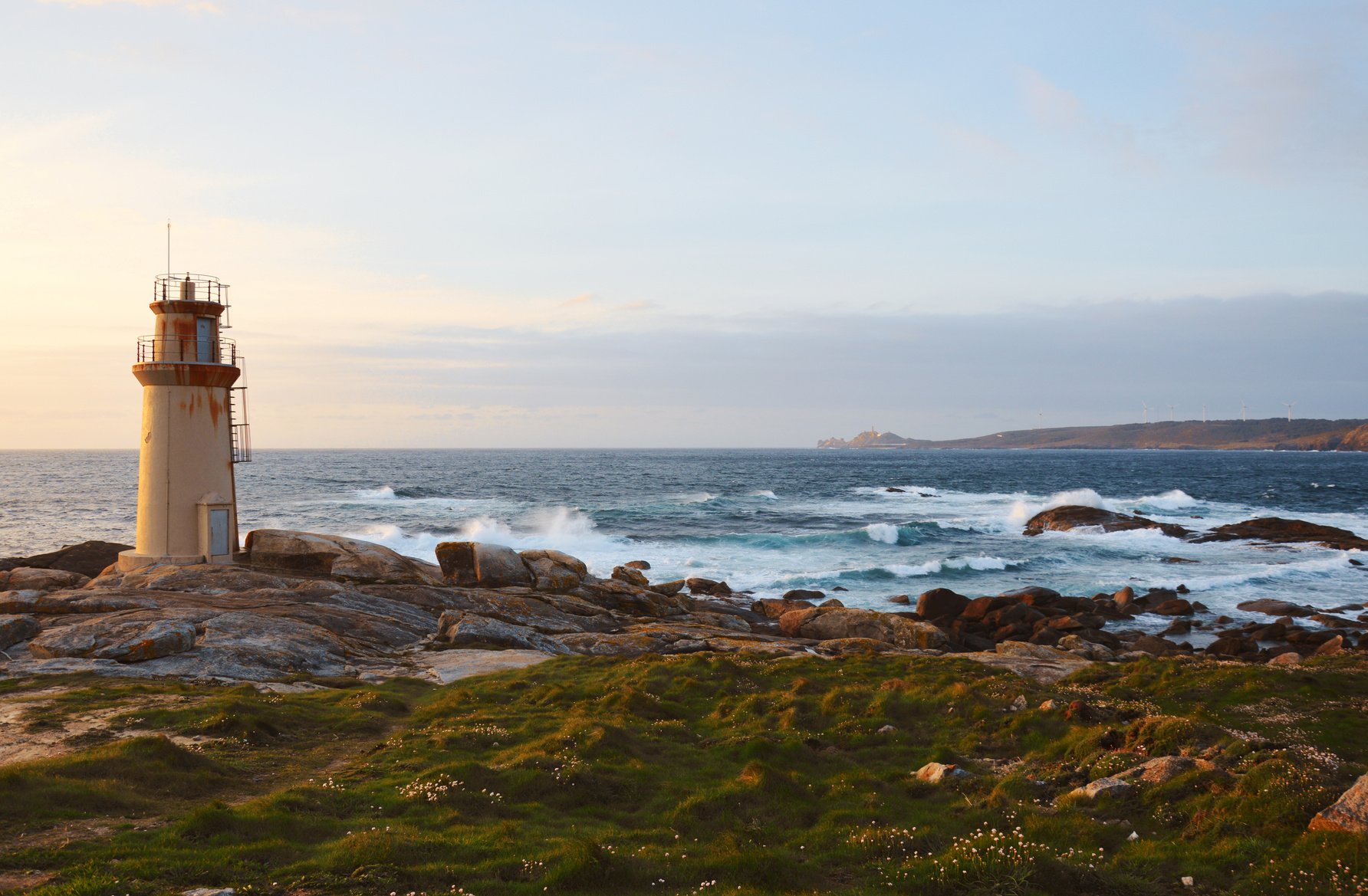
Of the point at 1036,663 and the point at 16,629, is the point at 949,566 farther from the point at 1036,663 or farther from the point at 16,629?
the point at 16,629

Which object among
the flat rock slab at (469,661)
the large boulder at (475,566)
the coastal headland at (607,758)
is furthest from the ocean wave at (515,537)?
the flat rock slab at (469,661)

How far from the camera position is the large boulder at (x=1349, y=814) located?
1000cm

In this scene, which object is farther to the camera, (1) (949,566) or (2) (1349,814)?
(1) (949,566)

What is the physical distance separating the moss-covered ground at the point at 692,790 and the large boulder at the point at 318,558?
1607 centimetres

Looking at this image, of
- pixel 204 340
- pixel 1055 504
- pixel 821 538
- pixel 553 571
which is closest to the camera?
pixel 204 340

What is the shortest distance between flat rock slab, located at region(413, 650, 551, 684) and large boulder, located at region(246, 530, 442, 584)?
33.2ft

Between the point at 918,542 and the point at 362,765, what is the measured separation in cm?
5866

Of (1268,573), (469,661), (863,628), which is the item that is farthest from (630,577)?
(1268,573)

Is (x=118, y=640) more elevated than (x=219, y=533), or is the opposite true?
(x=219, y=533)

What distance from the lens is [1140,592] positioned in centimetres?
4712

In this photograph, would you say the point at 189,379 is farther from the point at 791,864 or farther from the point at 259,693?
the point at 791,864

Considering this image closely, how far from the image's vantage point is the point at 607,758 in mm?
15086

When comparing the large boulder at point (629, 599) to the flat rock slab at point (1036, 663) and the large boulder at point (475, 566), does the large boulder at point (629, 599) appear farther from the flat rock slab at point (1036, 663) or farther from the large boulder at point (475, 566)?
the flat rock slab at point (1036, 663)

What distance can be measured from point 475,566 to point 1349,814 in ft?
110
